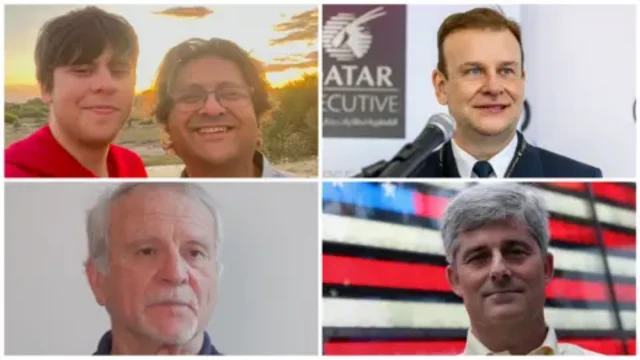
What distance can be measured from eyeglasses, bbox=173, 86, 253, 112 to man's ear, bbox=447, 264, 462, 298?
561mm

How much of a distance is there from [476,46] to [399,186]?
0.34 m

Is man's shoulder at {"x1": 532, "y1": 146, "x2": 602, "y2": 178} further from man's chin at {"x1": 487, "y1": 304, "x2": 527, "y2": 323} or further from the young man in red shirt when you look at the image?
the young man in red shirt

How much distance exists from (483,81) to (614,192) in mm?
369

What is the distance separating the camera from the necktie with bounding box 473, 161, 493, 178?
89.8 inches

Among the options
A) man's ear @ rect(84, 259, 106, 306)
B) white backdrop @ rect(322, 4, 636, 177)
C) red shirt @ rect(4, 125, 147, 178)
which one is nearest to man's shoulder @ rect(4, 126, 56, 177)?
red shirt @ rect(4, 125, 147, 178)

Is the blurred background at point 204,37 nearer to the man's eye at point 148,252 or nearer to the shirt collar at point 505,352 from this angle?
the man's eye at point 148,252

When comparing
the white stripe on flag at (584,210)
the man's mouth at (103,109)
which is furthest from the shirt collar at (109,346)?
the white stripe on flag at (584,210)

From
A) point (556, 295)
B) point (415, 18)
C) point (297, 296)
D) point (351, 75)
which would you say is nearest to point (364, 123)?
point (351, 75)

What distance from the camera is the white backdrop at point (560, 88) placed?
2.28 meters

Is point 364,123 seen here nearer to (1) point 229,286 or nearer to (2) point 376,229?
(2) point 376,229

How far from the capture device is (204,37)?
7.50ft

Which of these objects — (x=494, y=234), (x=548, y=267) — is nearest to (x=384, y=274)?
(x=494, y=234)

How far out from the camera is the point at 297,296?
7.45 ft

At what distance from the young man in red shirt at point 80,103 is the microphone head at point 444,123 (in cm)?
62
